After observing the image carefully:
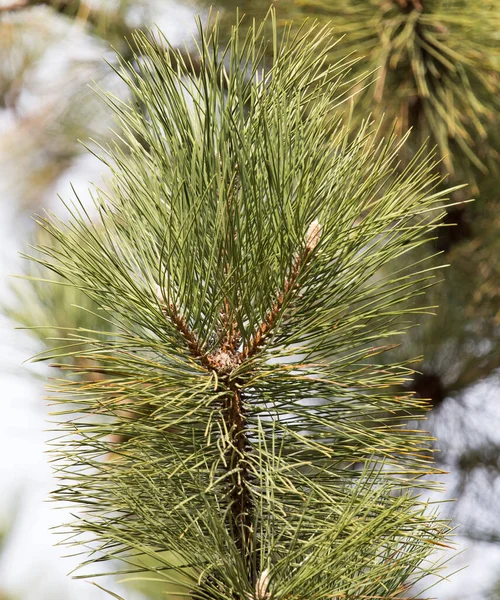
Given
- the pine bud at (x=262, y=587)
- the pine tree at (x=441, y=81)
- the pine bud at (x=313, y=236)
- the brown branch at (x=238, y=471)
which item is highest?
the pine tree at (x=441, y=81)

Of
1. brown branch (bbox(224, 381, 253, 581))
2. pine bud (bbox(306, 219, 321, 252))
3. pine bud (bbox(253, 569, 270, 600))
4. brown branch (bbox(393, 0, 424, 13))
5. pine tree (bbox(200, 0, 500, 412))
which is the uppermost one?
brown branch (bbox(393, 0, 424, 13))

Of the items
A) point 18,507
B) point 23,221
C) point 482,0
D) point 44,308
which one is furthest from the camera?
point 23,221

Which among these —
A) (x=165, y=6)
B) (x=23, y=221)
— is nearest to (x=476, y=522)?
(x=165, y=6)

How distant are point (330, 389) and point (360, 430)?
1.1 inches

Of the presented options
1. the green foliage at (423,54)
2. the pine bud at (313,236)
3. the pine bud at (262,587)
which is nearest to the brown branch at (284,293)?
the pine bud at (313,236)

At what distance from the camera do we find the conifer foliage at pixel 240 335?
36cm

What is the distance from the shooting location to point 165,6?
3.59ft

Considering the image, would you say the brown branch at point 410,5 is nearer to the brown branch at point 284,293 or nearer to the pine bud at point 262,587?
the brown branch at point 284,293

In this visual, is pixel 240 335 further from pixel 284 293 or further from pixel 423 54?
pixel 423 54

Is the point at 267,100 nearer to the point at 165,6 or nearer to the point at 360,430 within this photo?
the point at 360,430

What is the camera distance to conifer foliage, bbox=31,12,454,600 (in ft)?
1.18

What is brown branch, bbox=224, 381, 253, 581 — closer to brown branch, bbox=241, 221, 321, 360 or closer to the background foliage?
→ brown branch, bbox=241, 221, 321, 360

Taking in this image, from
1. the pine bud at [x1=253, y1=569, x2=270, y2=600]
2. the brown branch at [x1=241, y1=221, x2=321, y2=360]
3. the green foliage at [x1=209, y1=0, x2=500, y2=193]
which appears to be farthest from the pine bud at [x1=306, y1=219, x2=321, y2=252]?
the green foliage at [x1=209, y1=0, x2=500, y2=193]

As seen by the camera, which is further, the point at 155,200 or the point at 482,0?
the point at 482,0
